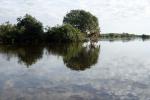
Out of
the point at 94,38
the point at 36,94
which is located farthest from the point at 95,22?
the point at 36,94

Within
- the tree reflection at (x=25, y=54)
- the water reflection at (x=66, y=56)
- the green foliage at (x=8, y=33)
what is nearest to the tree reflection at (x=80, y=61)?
the water reflection at (x=66, y=56)

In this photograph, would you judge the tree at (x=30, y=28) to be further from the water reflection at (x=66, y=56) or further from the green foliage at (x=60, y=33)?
the water reflection at (x=66, y=56)

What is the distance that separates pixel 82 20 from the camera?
91.3 meters

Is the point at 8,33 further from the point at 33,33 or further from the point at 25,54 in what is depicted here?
the point at 25,54

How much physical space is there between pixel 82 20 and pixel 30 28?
980 inches

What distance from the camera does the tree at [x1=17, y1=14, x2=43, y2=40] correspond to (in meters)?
69.8

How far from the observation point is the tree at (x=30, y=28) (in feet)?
229

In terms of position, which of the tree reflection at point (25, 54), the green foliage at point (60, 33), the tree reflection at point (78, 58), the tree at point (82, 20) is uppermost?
the tree at point (82, 20)

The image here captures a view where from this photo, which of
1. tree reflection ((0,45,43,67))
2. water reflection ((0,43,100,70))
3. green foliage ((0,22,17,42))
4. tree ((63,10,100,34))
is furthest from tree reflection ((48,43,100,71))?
tree ((63,10,100,34))

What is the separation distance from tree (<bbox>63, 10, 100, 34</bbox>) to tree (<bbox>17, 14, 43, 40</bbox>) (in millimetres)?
20463

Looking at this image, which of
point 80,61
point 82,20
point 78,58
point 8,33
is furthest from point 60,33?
point 80,61

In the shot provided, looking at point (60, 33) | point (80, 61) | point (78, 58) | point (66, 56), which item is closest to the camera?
point (80, 61)

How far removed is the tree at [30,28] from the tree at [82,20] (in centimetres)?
2046

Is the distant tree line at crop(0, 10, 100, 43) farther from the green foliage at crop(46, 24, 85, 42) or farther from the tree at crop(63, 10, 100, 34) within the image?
the tree at crop(63, 10, 100, 34)
